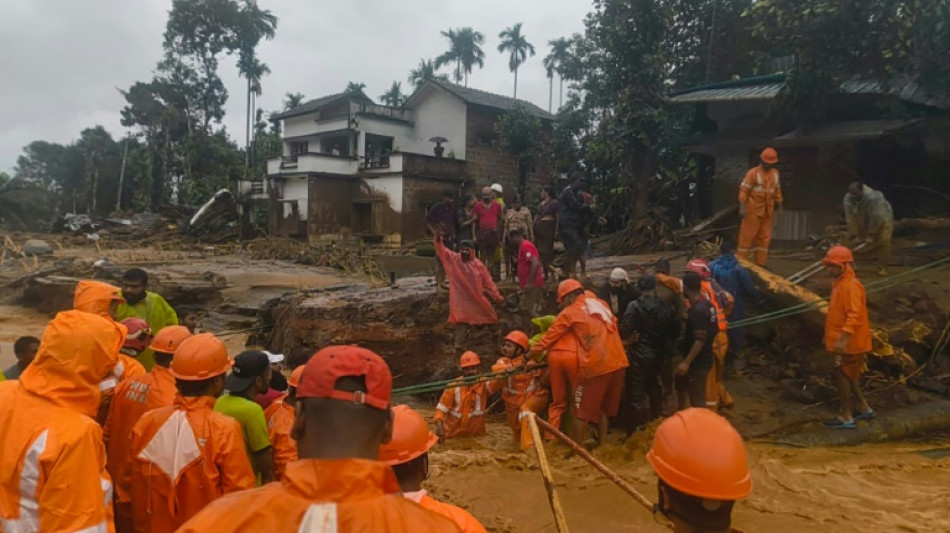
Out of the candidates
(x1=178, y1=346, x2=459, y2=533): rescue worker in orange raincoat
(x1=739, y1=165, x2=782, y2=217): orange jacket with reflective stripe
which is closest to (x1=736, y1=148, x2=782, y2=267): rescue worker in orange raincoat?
(x1=739, y1=165, x2=782, y2=217): orange jacket with reflective stripe

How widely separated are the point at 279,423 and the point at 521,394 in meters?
3.77

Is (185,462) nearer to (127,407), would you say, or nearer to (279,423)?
(279,423)

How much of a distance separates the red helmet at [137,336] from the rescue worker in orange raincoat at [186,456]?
1.46 metres

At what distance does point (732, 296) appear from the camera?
6.85m

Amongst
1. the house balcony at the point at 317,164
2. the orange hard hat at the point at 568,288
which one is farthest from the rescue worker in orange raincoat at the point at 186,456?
the house balcony at the point at 317,164

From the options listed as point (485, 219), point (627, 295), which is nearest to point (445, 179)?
point (485, 219)

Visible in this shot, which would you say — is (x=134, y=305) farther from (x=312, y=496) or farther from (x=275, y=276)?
(x=275, y=276)

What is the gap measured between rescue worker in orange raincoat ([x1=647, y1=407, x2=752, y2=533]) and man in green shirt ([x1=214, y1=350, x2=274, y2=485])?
183 centimetres

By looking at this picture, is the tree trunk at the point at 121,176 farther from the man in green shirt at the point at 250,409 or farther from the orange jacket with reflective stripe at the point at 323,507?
the orange jacket with reflective stripe at the point at 323,507

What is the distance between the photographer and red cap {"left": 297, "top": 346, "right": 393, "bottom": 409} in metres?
1.38

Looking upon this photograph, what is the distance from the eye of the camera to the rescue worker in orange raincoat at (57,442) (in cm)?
213

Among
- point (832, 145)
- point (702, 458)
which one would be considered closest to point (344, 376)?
point (702, 458)

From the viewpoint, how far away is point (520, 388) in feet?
21.9

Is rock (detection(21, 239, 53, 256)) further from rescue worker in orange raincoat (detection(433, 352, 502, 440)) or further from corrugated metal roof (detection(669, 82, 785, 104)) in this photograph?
corrugated metal roof (detection(669, 82, 785, 104))
